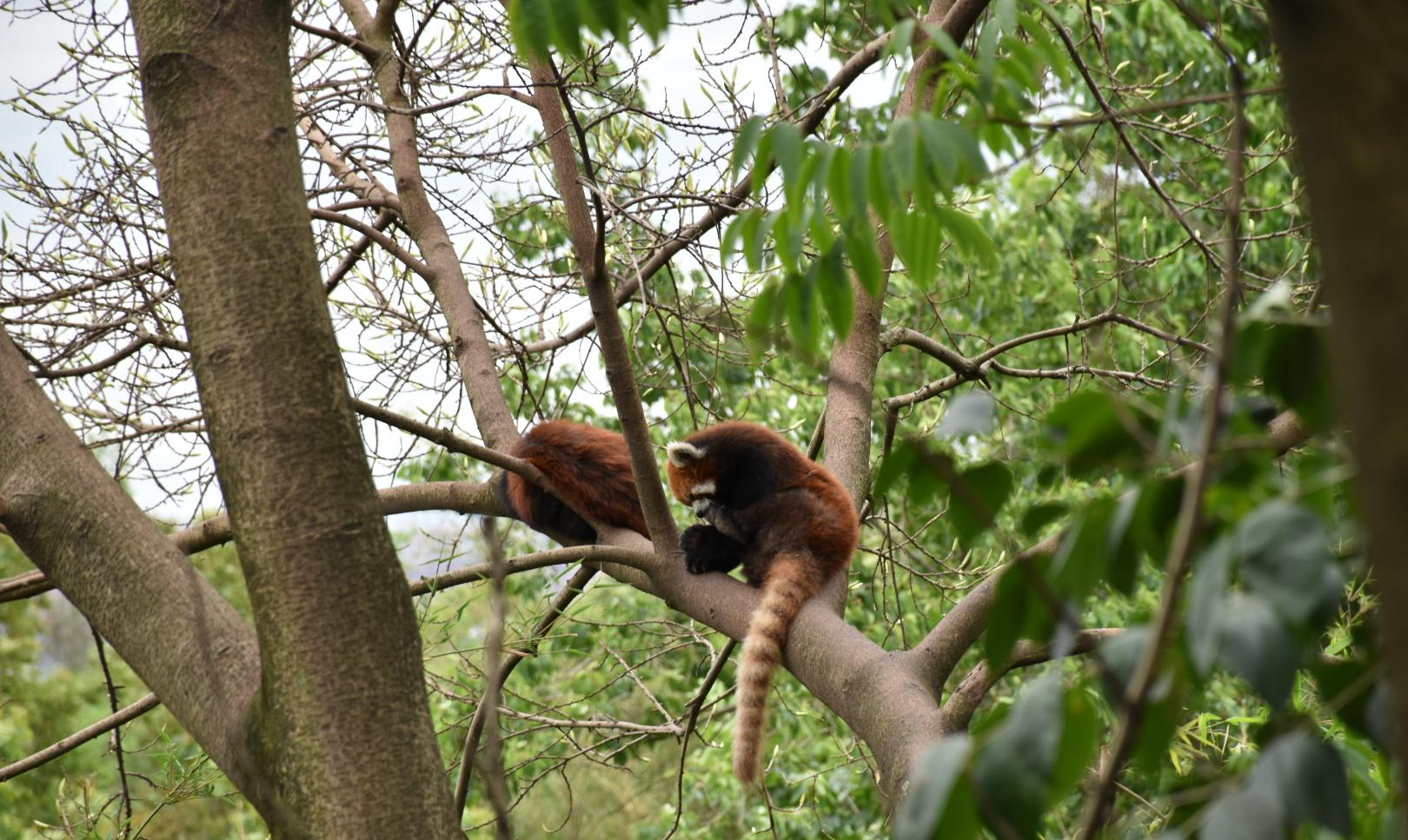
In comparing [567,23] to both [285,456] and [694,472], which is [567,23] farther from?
[694,472]

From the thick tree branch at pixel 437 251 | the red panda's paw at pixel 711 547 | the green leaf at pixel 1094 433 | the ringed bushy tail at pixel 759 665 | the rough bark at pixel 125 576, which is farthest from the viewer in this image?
the thick tree branch at pixel 437 251

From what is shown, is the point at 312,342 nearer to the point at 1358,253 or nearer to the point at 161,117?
the point at 161,117

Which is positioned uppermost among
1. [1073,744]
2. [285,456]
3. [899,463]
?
[285,456]

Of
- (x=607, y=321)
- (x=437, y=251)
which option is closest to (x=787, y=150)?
(x=607, y=321)

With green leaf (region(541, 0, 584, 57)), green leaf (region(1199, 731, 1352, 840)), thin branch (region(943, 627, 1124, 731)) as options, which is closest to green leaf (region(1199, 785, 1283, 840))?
green leaf (region(1199, 731, 1352, 840))

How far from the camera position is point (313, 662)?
1.61 m

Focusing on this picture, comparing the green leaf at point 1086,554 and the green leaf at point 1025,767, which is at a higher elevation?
the green leaf at point 1086,554

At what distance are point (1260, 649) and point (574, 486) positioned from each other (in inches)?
110

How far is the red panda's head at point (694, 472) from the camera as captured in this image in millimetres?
3580

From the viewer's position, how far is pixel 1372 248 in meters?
0.60

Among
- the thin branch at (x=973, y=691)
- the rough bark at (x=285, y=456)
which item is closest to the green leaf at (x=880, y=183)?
the rough bark at (x=285, y=456)

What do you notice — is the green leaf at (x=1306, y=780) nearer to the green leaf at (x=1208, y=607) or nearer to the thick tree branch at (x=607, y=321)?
the green leaf at (x=1208, y=607)

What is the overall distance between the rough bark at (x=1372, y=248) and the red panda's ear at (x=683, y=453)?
2994 millimetres

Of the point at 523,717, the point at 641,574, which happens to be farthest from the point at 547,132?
the point at 523,717
